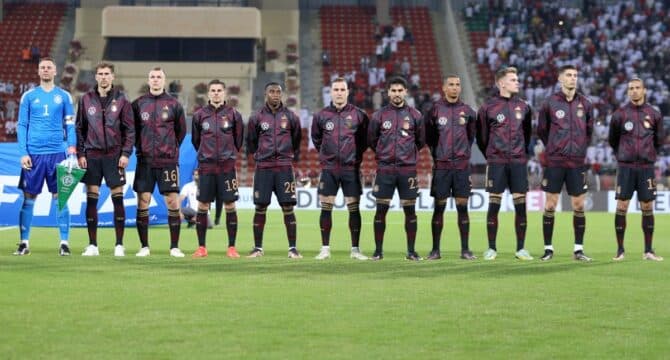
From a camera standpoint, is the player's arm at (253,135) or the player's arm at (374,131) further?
the player's arm at (253,135)

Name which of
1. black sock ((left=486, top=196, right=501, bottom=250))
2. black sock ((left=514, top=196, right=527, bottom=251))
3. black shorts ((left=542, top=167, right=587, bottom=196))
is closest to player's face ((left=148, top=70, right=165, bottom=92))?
black sock ((left=486, top=196, right=501, bottom=250))

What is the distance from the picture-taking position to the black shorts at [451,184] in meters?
14.1

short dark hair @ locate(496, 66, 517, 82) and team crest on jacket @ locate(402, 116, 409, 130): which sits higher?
short dark hair @ locate(496, 66, 517, 82)

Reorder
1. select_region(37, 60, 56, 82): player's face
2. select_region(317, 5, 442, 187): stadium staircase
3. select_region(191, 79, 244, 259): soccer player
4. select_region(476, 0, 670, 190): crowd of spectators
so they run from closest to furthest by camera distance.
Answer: select_region(37, 60, 56, 82): player's face
select_region(191, 79, 244, 259): soccer player
select_region(476, 0, 670, 190): crowd of spectators
select_region(317, 5, 442, 187): stadium staircase

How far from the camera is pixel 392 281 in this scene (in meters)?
11.2

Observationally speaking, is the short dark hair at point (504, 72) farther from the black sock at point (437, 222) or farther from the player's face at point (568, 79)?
the black sock at point (437, 222)

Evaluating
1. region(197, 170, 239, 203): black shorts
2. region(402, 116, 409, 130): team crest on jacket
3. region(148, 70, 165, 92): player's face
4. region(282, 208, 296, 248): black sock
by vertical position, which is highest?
region(148, 70, 165, 92): player's face

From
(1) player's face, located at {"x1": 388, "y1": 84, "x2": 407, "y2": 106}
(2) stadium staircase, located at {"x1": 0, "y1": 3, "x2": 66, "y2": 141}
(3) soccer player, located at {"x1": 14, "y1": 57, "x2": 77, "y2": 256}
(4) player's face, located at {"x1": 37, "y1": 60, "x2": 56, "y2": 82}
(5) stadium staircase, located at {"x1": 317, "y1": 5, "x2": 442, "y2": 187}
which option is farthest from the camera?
(5) stadium staircase, located at {"x1": 317, "y1": 5, "x2": 442, "y2": 187}

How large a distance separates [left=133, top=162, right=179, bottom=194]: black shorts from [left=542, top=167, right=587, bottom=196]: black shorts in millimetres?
4376

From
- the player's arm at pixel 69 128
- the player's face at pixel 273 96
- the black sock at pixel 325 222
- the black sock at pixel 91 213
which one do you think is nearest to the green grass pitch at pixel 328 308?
the black sock at pixel 91 213

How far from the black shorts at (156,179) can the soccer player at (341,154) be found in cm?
175

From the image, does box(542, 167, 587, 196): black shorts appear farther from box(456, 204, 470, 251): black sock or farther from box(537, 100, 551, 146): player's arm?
box(456, 204, 470, 251): black sock

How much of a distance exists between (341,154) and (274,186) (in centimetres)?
91

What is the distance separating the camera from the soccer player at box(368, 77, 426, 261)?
14.1 metres
